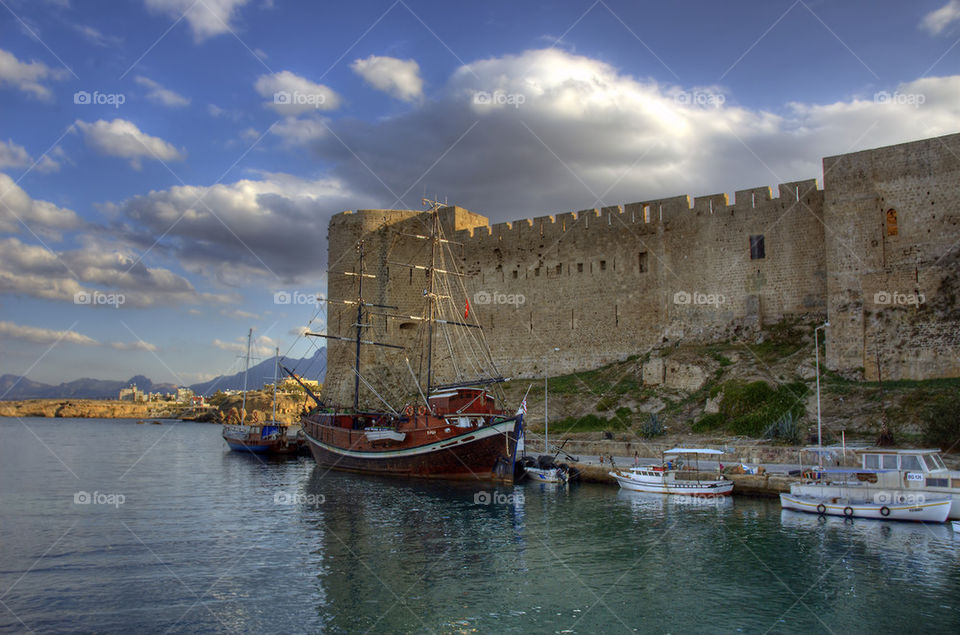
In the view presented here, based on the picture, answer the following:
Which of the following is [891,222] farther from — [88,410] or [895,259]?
[88,410]

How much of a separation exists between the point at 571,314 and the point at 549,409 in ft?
19.4

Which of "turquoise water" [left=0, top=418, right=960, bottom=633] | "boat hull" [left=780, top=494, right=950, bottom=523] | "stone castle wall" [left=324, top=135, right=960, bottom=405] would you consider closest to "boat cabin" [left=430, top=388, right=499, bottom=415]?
"stone castle wall" [left=324, top=135, right=960, bottom=405]

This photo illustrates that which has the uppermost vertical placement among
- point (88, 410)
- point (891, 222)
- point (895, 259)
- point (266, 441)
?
point (891, 222)

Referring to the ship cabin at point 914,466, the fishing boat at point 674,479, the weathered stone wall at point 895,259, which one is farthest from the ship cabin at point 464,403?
the ship cabin at point 914,466

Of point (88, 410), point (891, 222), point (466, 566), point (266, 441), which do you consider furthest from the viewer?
point (88, 410)

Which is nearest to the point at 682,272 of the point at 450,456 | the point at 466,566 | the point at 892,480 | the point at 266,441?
the point at 450,456

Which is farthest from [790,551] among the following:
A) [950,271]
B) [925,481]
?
[950,271]

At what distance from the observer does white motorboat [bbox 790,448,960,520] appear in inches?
655

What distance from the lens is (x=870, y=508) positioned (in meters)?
17.2

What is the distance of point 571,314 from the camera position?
34156 millimetres

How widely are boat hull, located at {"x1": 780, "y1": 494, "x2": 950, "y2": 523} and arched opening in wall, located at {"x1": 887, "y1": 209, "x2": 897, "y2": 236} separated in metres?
10.6

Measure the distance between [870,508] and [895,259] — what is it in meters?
10.1

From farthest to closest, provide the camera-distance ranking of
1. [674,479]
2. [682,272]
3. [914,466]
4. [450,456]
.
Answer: [682,272], [450,456], [674,479], [914,466]

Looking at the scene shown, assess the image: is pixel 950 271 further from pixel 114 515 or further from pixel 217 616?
pixel 114 515
